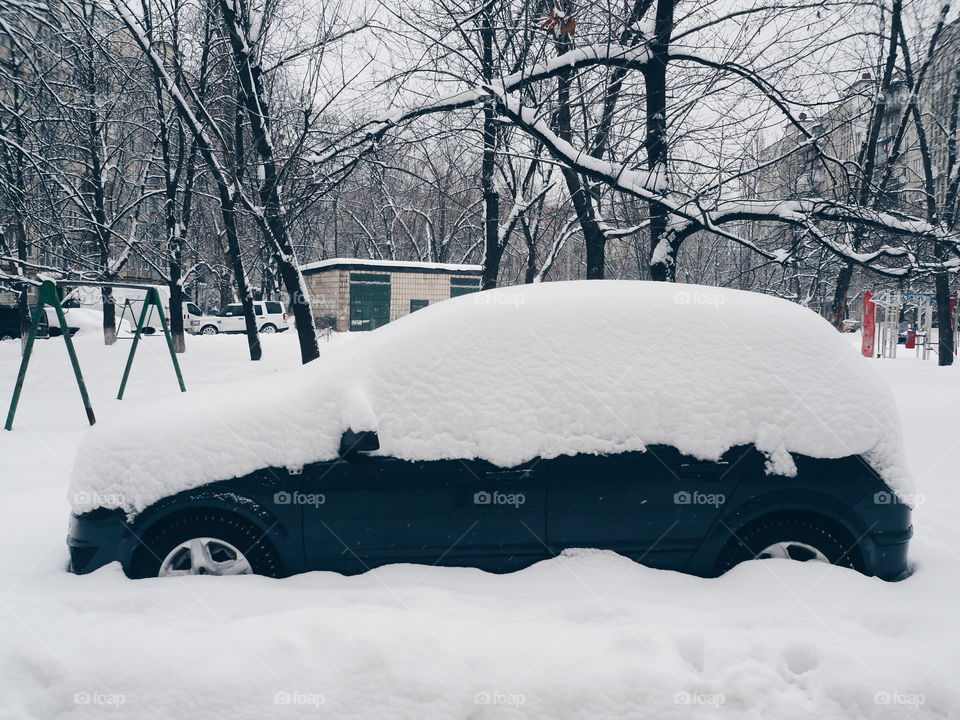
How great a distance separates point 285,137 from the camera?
11844 mm

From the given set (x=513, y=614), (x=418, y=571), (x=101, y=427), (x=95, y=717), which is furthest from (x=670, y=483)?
(x=101, y=427)

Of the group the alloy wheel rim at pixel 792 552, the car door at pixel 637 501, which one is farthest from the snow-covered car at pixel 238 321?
the alloy wheel rim at pixel 792 552

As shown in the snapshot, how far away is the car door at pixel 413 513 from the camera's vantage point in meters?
3.12

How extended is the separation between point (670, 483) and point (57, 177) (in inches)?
648

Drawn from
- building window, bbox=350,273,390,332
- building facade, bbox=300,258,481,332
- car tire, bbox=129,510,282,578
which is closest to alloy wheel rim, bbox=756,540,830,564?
car tire, bbox=129,510,282,578

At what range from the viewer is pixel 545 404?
123 inches

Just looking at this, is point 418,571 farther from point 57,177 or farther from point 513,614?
point 57,177

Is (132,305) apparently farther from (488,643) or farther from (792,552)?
(792,552)

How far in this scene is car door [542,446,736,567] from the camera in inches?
122

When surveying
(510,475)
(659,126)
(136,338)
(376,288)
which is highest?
(659,126)

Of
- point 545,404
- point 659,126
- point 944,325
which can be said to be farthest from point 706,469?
point 944,325

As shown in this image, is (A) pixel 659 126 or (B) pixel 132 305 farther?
(B) pixel 132 305

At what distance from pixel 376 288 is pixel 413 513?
26.9 metres

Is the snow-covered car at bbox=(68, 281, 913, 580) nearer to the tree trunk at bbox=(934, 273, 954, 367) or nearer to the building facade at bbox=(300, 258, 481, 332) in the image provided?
the tree trunk at bbox=(934, 273, 954, 367)
